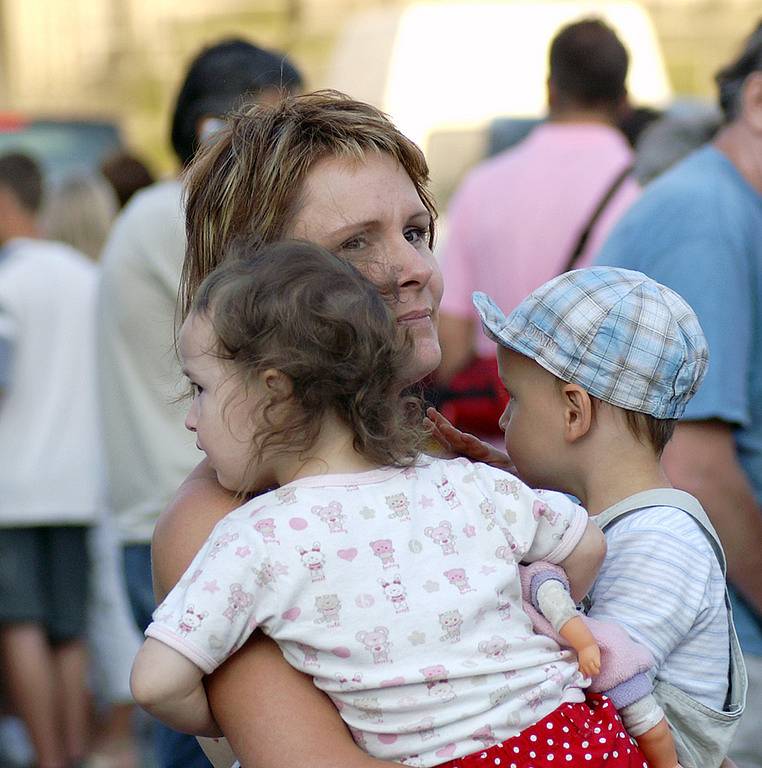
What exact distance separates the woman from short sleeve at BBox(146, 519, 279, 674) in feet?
0.64

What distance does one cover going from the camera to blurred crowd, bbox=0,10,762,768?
3.00 metres

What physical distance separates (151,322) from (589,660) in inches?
94.8

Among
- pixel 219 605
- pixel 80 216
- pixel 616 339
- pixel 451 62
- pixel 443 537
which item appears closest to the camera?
pixel 219 605

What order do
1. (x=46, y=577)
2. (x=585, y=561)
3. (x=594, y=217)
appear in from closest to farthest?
(x=585, y=561) → (x=594, y=217) → (x=46, y=577)

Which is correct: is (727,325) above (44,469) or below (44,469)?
above

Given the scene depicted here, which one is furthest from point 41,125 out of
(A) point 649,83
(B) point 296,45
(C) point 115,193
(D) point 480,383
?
(B) point 296,45

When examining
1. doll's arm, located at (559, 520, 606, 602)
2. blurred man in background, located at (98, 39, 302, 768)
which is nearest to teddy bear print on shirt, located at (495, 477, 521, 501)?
doll's arm, located at (559, 520, 606, 602)

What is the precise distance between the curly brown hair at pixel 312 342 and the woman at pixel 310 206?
10cm

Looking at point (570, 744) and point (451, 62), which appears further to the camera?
point (451, 62)

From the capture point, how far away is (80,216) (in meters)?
6.42

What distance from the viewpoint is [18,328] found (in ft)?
17.6

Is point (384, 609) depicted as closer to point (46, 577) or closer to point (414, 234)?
point (414, 234)

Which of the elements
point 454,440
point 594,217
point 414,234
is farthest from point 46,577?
point 414,234

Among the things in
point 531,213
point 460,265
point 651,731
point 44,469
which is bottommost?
point 44,469
